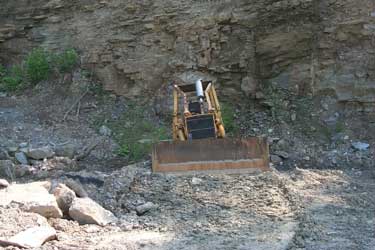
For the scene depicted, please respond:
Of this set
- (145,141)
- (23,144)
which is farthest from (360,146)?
(23,144)

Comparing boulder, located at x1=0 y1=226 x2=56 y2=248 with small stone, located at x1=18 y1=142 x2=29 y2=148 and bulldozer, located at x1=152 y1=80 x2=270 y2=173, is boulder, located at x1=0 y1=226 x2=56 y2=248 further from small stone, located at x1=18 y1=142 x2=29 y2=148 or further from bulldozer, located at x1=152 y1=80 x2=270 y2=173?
small stone, located at x1=18 y1=142 x2=29 y2=148

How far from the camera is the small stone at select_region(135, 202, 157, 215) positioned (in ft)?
20.4

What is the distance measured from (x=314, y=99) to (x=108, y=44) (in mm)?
4759

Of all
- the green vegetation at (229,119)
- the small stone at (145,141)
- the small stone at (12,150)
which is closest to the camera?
the small stone at (12,150)

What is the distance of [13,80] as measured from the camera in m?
12.8

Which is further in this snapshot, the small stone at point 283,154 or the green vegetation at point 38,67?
the green vegetation at point 38,67

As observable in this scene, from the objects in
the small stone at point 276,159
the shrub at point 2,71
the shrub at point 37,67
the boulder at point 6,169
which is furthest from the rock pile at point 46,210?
the shrub at point 2,71

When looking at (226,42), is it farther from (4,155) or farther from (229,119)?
(4,155)

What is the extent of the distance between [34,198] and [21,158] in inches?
143

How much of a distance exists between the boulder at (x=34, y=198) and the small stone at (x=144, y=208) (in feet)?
2.89

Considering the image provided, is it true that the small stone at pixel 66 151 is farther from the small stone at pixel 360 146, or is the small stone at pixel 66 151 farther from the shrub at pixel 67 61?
the small stone at pixel 360 146

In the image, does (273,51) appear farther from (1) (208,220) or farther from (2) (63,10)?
(1) (208,220)

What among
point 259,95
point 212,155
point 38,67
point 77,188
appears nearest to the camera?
point 77,188

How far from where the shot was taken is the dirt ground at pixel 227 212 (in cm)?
516
